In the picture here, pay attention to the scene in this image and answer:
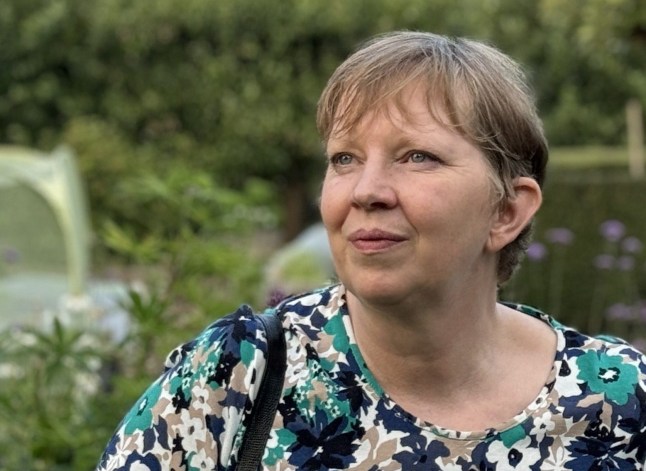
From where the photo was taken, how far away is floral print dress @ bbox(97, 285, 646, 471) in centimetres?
175

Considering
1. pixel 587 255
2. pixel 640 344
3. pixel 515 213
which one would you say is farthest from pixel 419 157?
pixel 587 255

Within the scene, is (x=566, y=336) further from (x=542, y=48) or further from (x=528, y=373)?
(x=542, y=48)

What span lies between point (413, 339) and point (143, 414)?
1.31 ft

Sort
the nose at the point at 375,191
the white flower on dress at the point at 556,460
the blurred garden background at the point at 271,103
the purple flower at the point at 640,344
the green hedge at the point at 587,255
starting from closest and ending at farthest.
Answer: the nose at the point at 375,191
the white flower on dress at the point at 556,460
the purple flower at the point at 640,344
the green hedge at the point at 587,255
the blurred garden background at the point at 271,103

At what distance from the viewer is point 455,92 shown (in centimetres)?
181

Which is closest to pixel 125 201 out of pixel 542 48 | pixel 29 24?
pixel 29 24

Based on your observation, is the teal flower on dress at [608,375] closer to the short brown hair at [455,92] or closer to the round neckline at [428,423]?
the round neckline at [428,423]

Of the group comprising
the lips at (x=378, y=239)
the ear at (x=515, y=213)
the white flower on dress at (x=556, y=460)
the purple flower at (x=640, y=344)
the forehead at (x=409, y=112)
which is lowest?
the purple flower at (x=640, y=344)

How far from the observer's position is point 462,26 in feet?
56.6

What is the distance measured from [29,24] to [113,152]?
4022 mm

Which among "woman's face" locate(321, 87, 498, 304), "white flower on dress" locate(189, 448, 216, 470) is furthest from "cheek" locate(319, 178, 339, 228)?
"white flower on dress" locate(189, 448, 216, 470)

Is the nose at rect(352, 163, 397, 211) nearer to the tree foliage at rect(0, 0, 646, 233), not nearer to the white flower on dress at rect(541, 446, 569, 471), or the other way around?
the white flower on dress at rect(541, 446, 569, 471)

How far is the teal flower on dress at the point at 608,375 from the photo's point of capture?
190 cm

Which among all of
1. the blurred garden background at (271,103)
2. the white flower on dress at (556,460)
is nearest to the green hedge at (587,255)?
the blurred garden background at (271,103)
